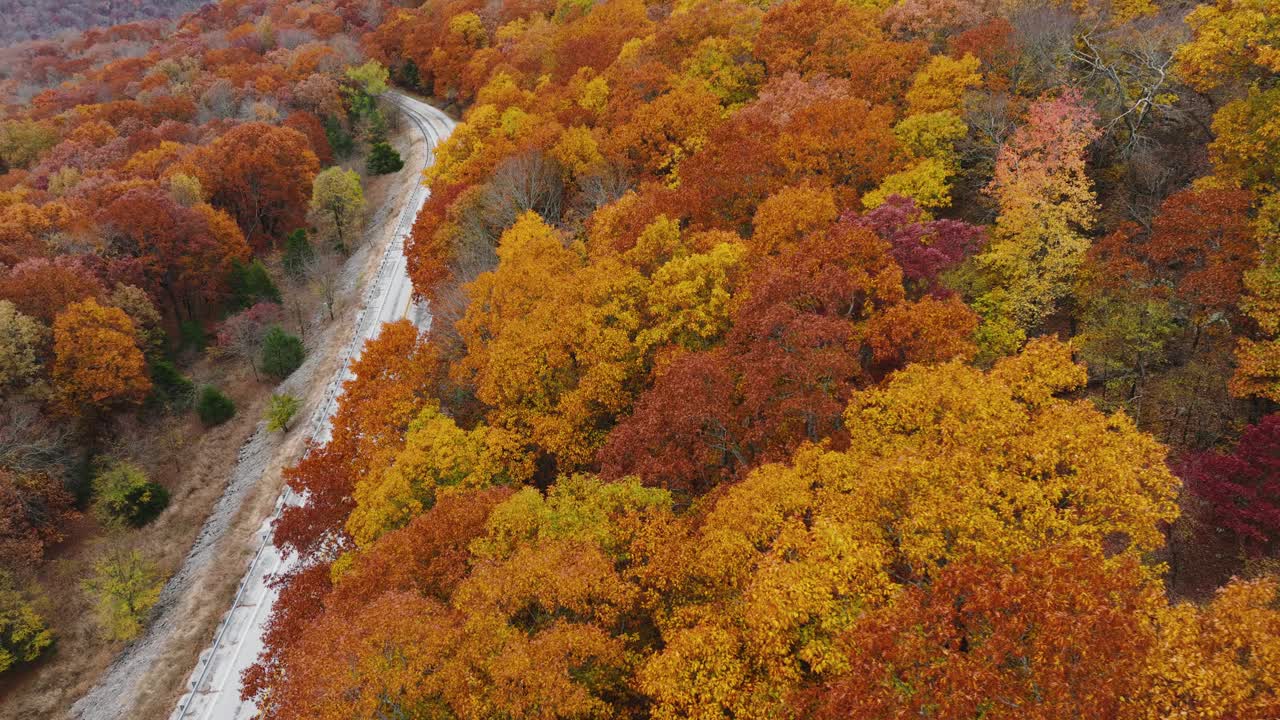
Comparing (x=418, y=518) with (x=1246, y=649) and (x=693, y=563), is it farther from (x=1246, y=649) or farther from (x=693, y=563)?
(x=1246, y=649)

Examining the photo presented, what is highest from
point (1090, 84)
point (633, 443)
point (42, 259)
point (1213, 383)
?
point (42, 259)

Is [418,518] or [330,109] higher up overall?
[330,109]

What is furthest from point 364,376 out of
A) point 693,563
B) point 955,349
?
point 955,349

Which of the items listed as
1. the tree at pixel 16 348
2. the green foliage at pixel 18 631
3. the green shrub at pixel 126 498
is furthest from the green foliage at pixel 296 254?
the green foliage at pixel 18 631

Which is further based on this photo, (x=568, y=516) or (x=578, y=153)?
(x=578, y=153)

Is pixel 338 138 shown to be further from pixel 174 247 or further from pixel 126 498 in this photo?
pixel 126 498

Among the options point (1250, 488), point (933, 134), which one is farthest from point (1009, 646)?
point (933, 134)

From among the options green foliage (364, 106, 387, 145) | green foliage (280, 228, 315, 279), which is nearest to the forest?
green foliage (280, 228, 315, 279)
